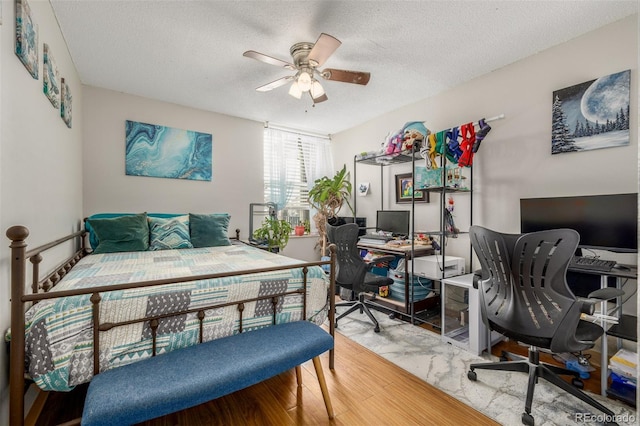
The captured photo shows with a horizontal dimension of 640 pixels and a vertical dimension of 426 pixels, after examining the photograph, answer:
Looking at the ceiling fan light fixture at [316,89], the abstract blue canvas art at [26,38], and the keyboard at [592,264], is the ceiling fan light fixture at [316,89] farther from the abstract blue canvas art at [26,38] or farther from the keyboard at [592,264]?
the keyboard at [592,264]

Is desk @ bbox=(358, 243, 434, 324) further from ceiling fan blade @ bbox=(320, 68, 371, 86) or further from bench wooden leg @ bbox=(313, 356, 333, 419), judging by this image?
ceiling fan blade @ bbox=(320, 68, 371, 86)

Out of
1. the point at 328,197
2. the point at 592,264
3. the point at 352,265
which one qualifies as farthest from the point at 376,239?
the point at 592,264

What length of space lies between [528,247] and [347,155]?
3.43 metres

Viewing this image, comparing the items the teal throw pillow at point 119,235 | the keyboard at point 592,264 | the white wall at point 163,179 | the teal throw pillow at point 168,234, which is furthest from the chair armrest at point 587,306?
the white wall at point 163,179

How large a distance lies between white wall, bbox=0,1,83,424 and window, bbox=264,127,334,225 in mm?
2364

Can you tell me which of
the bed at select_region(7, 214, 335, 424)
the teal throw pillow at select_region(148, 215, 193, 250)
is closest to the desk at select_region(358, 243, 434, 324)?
the bed at select_region(7, 214, 335, 424)

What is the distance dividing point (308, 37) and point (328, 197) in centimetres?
225

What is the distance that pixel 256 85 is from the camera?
3.10 m

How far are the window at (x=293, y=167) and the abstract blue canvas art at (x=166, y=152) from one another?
3.05 ft

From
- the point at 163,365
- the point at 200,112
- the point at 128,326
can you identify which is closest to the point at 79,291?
the point at 128,326

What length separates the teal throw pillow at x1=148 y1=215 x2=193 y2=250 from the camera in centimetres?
290

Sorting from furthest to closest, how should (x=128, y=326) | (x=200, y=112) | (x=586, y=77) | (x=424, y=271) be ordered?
(x=200, y=112), (x=424, y=271), (x=586, y=77), (x=128, y=326)

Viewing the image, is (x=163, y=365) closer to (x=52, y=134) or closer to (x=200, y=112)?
(x=52, y=134)

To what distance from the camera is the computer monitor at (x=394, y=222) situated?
3.31 metres
